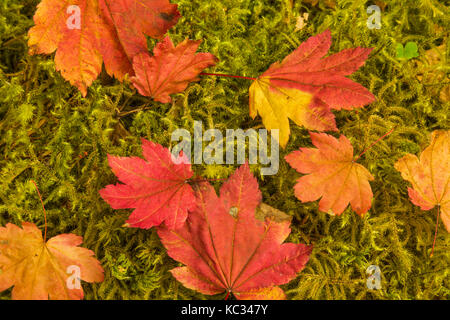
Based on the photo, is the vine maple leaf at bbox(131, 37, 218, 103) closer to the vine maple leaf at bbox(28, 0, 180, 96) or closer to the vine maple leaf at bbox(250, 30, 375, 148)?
the vine maple leaf at bbox(28, 0, 180, 96)

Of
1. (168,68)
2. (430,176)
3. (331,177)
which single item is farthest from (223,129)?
(430,176)

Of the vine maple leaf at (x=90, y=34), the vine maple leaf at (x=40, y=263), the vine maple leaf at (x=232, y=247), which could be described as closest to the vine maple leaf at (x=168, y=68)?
the vine maple leaf at (x=90, y=34)

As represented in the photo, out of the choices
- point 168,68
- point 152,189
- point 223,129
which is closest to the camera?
point 152,189

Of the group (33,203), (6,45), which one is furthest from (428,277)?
(6,45)

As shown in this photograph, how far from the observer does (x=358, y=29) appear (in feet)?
5.68

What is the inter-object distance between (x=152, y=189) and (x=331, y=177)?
2.47 feet

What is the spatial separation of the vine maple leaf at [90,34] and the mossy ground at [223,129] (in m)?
0.16

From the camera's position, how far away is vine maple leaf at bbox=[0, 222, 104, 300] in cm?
135

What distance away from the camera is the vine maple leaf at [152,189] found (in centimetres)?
134

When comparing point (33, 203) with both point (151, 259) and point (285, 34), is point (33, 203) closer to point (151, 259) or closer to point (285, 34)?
point (151, 259)

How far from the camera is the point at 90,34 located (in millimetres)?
1459

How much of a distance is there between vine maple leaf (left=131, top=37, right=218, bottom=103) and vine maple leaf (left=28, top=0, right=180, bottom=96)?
0.19ft

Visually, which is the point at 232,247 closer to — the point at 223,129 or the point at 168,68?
the point at 223,129

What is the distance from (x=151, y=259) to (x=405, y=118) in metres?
1.40
